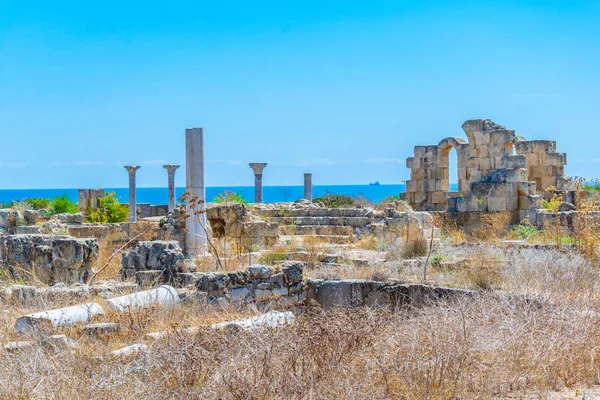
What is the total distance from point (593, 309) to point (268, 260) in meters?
6.41

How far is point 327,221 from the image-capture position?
787 inches

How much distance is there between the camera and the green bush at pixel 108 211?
81.6 feet

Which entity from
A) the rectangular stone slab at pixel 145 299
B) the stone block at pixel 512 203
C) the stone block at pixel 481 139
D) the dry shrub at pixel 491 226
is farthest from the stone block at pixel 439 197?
the rectangular stone slab at pixel 145 299

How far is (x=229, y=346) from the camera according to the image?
5266mm

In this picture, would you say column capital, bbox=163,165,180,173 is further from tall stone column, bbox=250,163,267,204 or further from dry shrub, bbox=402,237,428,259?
dry shrub, bbox=402,237,428,259

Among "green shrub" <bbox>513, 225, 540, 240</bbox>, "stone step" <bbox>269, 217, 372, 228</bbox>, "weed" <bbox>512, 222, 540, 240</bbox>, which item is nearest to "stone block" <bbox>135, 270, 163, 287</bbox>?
"weed" <bbox>512, 222, 540, 240</bbox>

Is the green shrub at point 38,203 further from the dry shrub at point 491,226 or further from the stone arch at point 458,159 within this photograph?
the dry shrub at point 491,226

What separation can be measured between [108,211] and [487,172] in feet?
44.3

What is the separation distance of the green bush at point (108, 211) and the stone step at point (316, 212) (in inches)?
254

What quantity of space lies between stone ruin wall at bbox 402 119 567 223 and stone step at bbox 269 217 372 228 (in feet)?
8.75

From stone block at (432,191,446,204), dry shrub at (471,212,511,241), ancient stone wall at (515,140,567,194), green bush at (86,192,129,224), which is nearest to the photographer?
dry shrub at (471,212,511,241)

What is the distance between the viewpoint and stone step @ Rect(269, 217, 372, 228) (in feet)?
62.9

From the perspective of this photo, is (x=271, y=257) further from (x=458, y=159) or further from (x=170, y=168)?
(x=170, y=168)

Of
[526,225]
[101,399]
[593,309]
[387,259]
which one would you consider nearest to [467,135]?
[526,225]
